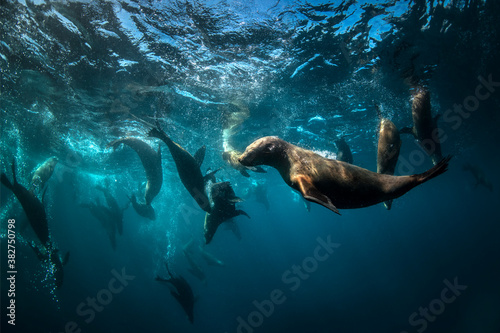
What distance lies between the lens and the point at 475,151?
29.1 meters

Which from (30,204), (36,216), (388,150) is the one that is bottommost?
(388,150)

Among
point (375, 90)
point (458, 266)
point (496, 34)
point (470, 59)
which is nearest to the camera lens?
point (496, 34)

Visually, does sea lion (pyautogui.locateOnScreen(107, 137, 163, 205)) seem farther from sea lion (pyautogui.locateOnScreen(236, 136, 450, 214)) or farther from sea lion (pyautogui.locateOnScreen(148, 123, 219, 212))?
sea lion (pyautogui.locateOnScreen(236, 136, 450, 214))

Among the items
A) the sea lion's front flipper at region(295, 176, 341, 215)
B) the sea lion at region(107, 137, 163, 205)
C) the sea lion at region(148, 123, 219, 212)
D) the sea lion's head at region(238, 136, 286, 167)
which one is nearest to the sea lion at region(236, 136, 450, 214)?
the sea lion's front flipper at region(295, 176, 341, 215)

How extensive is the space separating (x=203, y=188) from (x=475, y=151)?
38228 mm

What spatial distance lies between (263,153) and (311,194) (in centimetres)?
93

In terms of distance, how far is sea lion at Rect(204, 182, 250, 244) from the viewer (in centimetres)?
535

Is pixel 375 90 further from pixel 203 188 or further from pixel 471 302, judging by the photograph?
pixel 471 302

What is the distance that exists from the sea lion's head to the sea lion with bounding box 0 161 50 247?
713 cm

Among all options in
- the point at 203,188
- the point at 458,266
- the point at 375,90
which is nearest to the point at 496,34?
the point at 375,90

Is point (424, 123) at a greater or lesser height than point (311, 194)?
greater

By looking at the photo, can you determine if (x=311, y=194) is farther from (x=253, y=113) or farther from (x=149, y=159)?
(x=253, y=113)

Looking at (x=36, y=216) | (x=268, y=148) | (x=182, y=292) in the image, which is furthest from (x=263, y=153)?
(x=182, y=292)

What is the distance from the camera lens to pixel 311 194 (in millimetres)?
→ 1997
